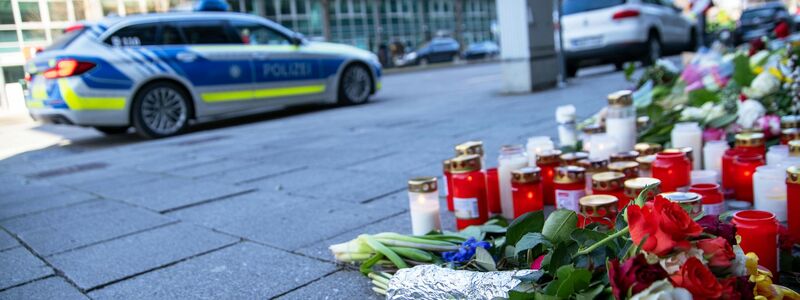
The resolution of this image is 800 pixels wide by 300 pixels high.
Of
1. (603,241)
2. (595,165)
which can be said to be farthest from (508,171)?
(603,241)

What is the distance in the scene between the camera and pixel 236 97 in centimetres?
819

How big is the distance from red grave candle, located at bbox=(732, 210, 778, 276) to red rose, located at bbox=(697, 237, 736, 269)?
48cm

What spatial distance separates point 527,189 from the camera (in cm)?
242

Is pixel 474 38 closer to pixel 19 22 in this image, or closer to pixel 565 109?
pixel 19 22

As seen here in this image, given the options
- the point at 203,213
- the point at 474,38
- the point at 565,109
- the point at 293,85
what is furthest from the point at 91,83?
the point at 474,38

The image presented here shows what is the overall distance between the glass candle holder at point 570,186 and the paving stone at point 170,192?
2.21m

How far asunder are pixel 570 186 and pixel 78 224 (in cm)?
252

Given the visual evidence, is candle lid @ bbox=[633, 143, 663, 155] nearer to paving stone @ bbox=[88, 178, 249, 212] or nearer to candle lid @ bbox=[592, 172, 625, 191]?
candle lid @ bbox=[592, 172, 625, 191]

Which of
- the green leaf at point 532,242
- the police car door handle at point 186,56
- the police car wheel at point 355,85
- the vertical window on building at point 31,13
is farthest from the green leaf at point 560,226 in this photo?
the vertical window on building at point 31,13

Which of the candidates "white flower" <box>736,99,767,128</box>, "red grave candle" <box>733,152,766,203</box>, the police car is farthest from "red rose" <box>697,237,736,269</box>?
the police car

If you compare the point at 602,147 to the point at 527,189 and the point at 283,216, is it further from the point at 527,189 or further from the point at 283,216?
the point at 283,216

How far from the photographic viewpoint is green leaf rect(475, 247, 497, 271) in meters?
1.83

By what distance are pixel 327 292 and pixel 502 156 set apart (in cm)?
107

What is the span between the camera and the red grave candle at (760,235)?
65.3 inches
